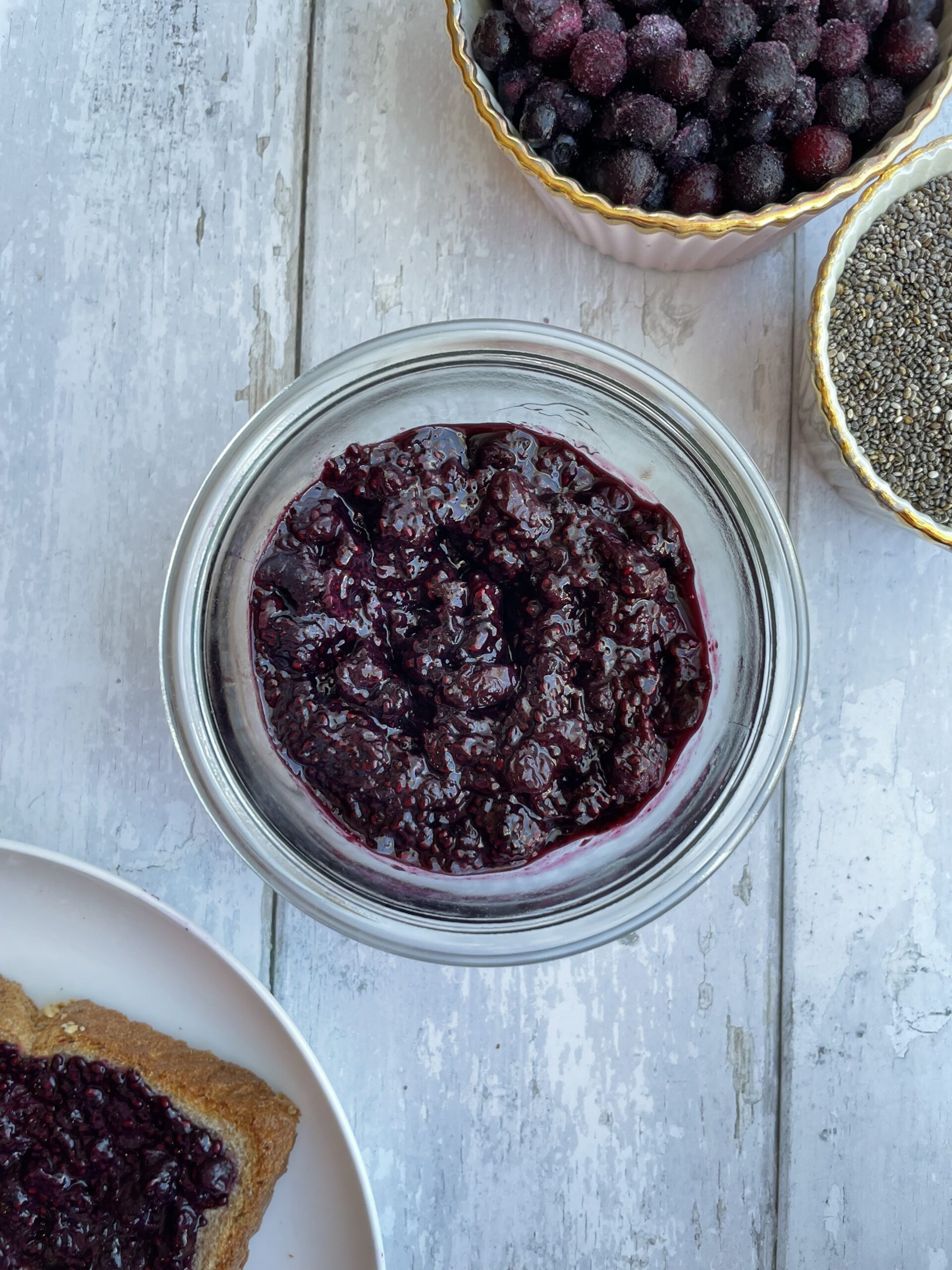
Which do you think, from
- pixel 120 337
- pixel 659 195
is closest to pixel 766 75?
pixel 659 195

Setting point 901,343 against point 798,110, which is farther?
point 901,343

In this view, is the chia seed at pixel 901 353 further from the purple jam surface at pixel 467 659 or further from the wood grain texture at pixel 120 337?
the wood grain texture at pixel 120 337

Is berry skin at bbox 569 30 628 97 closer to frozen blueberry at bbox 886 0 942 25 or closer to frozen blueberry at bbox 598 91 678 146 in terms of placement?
frozen blueberry at bbox 598 91 678 146

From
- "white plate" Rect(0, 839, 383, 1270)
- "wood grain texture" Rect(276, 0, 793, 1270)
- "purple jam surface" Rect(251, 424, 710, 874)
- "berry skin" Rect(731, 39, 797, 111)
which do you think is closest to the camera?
"purple jam surface" Rect(251, 424, 710, 874)

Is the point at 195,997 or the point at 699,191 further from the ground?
the point at 699,191

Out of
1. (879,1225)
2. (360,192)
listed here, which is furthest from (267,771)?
(879,1225)

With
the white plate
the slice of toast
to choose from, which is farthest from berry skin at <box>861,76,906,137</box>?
the slice of toast

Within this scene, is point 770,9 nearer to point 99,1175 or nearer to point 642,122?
point 642,122

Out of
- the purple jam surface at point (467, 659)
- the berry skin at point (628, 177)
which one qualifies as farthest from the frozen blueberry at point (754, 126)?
the purple jam surface at point (467, 659)
